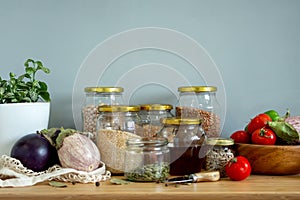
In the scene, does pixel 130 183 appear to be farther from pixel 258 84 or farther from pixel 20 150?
pixel 258 84

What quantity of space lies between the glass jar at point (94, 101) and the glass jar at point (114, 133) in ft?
0.19

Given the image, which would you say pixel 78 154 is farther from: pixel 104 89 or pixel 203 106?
pixel 203 106

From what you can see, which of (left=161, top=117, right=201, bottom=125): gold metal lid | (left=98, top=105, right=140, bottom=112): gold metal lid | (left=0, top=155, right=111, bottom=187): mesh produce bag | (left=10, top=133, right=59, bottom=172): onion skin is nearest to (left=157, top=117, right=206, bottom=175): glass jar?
(left=161, top=117, right=201, bottom=125): gold metal lid

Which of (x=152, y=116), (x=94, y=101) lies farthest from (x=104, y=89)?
(x=152, y=116)

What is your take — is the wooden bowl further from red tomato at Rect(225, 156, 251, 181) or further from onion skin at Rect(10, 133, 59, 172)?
onion skin at Rect(10, 133, 59, 172)

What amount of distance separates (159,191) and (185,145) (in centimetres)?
22

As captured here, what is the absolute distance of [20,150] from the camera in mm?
1104

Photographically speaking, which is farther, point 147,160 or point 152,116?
point 152,116

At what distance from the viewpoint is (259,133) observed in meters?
1.17

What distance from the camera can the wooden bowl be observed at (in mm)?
1121

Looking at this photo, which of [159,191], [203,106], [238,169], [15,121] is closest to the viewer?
[159,191]

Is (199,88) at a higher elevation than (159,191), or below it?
higher

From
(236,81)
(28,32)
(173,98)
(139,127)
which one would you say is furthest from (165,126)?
(28,32)

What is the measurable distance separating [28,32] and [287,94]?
0.92 m
